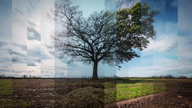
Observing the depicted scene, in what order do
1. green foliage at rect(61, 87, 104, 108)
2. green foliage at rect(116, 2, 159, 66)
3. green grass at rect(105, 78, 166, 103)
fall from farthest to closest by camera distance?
1. green foliage at rect(116, 2, 159, 66)
2. green grass at rect(105, 78, 166, 103)
3. green foliage at rect(61, 87, 104, 108)

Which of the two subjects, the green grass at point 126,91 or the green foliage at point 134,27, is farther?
the green foliage at point 134,27

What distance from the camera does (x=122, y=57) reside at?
1488 cm

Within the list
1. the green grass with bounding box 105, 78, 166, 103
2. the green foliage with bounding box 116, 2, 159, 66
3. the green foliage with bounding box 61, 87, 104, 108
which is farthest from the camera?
the green foliage with bounding box 116, 2, 159, 66

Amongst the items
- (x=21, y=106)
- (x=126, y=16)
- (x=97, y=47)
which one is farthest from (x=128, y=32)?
(x=21, y=106)

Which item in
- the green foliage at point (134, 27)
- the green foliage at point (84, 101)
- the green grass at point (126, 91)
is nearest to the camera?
the green foliage at point (84, 101)

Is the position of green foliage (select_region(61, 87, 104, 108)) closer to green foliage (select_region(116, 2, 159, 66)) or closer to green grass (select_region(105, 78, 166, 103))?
green grass (select_region(105, 78, 166, 103))

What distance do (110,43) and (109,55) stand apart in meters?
1.68

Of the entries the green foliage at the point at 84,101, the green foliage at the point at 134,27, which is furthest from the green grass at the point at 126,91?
A: the green foliage at the point at 134,27

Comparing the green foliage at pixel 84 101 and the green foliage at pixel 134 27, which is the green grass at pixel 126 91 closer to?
the green foliage at pixel 84 101

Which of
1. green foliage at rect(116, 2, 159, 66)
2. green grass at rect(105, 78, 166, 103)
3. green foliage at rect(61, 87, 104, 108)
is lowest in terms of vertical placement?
green grass at rect(105, 78, 166, 103)

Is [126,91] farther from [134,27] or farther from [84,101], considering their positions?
[134,27]

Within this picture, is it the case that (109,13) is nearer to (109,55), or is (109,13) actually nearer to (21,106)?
(109,55)

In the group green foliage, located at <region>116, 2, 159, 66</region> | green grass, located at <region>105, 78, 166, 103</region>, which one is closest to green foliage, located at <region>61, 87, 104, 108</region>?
green grass, located at <region>105, 78, 166, 103</region>

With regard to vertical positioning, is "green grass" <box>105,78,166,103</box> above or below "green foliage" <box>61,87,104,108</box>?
below
